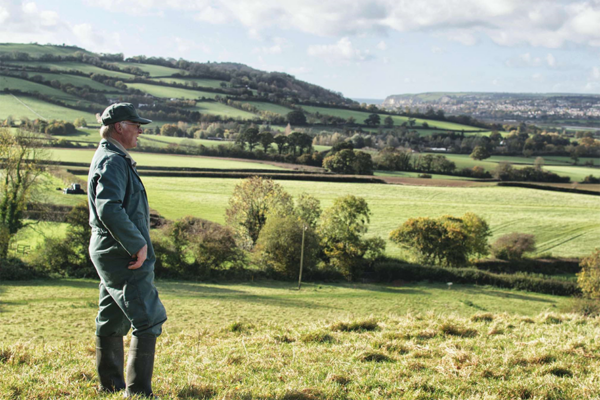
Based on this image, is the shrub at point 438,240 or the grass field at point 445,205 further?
the grass field at point 445,205

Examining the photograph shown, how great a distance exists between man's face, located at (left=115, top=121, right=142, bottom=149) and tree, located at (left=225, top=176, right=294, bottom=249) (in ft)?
144

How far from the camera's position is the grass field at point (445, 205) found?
5525 cm

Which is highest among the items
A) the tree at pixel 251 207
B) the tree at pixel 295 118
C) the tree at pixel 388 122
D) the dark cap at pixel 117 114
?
the tree at pixel 388 122

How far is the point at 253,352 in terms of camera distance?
744cm

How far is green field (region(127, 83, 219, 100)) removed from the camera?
148750 mm

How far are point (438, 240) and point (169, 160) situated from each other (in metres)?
54.8

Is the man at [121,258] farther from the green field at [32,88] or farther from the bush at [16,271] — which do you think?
the green field at [32,88]

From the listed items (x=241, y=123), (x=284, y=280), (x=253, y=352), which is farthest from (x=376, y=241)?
(x=241, y=123)

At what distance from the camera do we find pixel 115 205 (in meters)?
4.80

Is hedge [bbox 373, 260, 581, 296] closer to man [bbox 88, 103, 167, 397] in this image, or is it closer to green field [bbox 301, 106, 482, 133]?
man [bbox 88, 103, 167, 397]

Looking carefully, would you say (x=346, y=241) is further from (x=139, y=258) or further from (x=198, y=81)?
(x=198, y=81)

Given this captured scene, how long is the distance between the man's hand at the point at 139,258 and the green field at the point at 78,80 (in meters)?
148

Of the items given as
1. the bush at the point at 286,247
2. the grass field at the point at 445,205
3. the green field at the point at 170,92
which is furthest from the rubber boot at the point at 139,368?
the green field at the point at 170,92

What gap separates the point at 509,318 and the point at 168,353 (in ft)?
26.8
